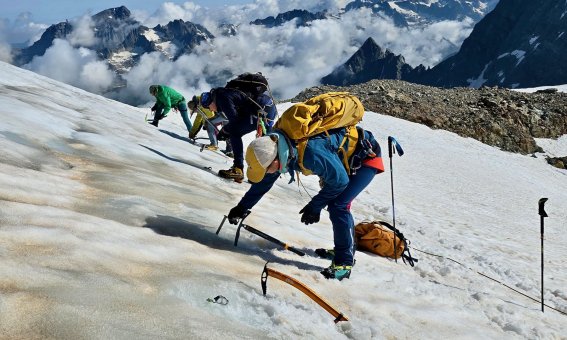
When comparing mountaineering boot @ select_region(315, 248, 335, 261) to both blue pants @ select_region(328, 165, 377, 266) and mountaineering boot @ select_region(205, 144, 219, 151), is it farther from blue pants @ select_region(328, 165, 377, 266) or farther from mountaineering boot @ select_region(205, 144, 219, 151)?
mountaineering boot @ select_region(205, 144, 219, 151)

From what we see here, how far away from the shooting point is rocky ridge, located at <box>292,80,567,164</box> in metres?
34.9

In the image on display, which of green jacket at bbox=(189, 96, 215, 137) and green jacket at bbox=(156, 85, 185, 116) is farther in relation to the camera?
green jacket at bbox=(156, 85, 185, 116)

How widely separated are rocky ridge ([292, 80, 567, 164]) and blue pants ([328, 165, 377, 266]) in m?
29.5

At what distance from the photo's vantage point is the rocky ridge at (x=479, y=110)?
34.9m

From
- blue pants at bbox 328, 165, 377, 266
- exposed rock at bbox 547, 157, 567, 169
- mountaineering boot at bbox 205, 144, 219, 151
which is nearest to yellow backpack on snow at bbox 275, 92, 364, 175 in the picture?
blue pants at bbox 328, 165, 377, 266

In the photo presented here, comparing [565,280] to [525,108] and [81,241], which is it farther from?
[525,108]

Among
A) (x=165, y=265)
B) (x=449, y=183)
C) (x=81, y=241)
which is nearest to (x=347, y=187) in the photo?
(x=165, y=265)

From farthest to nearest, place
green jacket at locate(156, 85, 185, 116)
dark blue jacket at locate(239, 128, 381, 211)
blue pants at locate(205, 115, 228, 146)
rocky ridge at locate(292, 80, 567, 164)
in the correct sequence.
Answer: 1. rocky ridge at locate(292, 80, 567, 164)
2. green jacket at locate(156, 85, 185, 116)
3. blue pants at locate(205, 115, 228, 146)
4. dark blue jacket at locate(239, 128, 381, 211)

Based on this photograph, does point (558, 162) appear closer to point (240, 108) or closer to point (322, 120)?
point (240, 108)

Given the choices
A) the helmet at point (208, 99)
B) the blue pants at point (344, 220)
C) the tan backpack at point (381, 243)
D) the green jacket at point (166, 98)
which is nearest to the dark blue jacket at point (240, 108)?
the helmet at point (208, 99)

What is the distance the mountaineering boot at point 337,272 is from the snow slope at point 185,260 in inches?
3.9

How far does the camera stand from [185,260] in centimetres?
511

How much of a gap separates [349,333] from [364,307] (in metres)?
0.84

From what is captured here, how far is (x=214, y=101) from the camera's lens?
11.6 metres
